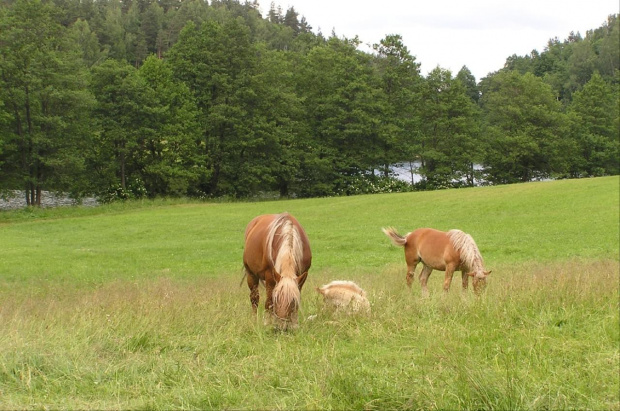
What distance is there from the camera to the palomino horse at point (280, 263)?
634 cm

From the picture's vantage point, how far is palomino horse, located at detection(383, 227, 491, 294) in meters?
9.65

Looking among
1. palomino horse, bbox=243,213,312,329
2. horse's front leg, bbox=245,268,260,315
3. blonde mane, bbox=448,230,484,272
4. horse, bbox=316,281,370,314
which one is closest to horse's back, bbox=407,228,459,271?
blonde mane, bbox=448,230,484,272

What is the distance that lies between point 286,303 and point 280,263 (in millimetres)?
745

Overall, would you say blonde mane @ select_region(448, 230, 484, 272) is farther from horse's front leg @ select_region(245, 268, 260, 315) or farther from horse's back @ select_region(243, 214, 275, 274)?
horse's front leg @ select_region(245, 268, 260, 315)

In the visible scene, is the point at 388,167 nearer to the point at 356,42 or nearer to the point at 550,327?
the point at 356,42

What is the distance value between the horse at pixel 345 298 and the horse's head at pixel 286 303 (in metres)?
1.00

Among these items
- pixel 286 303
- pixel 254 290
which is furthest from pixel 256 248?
pixel 286 303

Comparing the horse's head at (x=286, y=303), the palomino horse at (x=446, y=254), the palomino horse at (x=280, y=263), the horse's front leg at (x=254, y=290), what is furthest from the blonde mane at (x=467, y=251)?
the horse's head at (x=286, y=303)

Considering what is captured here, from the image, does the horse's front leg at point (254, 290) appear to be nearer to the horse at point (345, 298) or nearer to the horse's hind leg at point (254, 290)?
the horse's hind leg at point (254, 290)

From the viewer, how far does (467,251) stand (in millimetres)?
9844

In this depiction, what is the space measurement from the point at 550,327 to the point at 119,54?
324 feet

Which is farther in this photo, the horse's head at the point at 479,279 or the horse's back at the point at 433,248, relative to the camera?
the horse's back at the point at 433,248

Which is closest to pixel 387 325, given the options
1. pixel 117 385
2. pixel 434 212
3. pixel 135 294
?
pixel 117 385

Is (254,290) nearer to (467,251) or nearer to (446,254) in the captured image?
(446,254)
